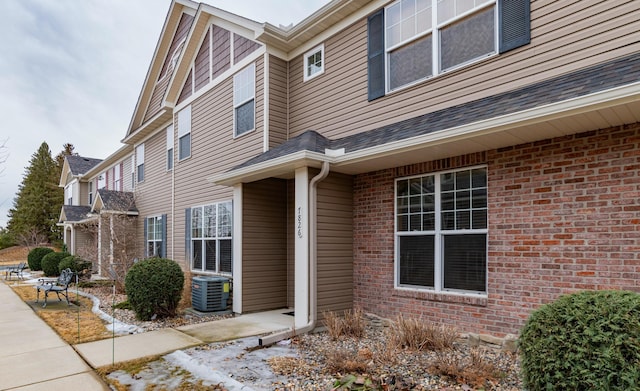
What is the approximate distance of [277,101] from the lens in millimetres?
9188

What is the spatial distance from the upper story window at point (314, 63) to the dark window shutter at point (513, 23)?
3.77m

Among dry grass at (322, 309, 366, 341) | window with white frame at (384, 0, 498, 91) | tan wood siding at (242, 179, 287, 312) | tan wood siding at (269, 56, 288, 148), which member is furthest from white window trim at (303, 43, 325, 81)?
dry grass at (322, 309, 366, 341)

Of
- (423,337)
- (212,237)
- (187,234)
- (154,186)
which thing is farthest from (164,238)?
(423,337)

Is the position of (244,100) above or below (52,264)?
above

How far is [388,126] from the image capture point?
7.02 meters

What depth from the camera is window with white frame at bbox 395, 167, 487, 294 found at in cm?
568

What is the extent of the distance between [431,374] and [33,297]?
455 inches

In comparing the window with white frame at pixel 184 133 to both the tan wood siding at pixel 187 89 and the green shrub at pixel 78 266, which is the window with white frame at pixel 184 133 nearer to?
the tan wood siding at pixel 187 89

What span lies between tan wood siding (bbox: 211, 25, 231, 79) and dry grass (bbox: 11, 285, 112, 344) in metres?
6.65

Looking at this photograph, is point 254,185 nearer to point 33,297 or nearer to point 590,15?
point 590,15

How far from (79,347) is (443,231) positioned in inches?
225

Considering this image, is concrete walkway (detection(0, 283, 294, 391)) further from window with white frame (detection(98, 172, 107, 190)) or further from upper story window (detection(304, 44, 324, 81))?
window with white frame (detection(98, 172, 107, 190))

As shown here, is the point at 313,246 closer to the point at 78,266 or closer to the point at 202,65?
the point at 202,65

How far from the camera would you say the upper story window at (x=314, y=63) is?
8.54m
